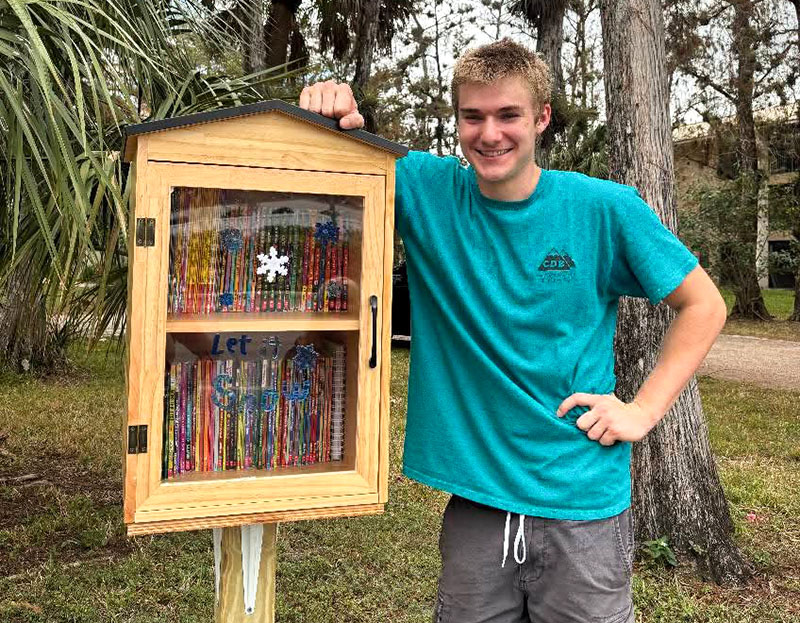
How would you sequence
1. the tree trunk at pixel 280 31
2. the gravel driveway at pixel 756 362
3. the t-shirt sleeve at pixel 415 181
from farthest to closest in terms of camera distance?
the tree trunk at pixel 280 31 < the gravel driveway at pixel 756 362 < the t-shirt sleeve at pixel 415 181

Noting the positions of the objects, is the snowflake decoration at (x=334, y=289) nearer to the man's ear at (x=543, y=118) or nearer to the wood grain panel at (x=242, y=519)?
the wood grain panel at (x=242, y=519)

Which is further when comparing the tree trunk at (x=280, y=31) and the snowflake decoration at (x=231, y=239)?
the tree trunk at (x=280, y=31)

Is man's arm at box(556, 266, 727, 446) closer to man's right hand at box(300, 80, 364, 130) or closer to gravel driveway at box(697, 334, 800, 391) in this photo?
man's right hand at box(300, 80, 364, 130)

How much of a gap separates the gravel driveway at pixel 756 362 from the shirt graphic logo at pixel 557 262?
831 cm

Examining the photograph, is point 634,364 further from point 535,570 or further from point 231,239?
point 231,239

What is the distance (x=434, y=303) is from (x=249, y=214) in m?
0.53

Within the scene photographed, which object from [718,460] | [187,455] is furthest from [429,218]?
[718,460]

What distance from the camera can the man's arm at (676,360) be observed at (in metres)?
1.80

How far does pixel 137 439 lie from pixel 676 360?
4.14 feet

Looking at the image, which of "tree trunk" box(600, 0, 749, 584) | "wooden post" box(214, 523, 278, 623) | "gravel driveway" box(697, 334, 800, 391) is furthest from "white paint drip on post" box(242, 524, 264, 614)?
"gravel driveway" box(697, 334, 800, 391)

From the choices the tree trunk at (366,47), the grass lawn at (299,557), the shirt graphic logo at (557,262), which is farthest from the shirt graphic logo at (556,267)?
the tree trunk at (366,47)

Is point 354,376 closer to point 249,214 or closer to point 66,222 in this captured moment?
point 249,214

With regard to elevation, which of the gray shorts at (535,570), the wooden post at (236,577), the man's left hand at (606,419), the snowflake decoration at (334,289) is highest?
the snowflake decoration at (334,289)

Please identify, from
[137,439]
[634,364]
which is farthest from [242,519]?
[634,364]
